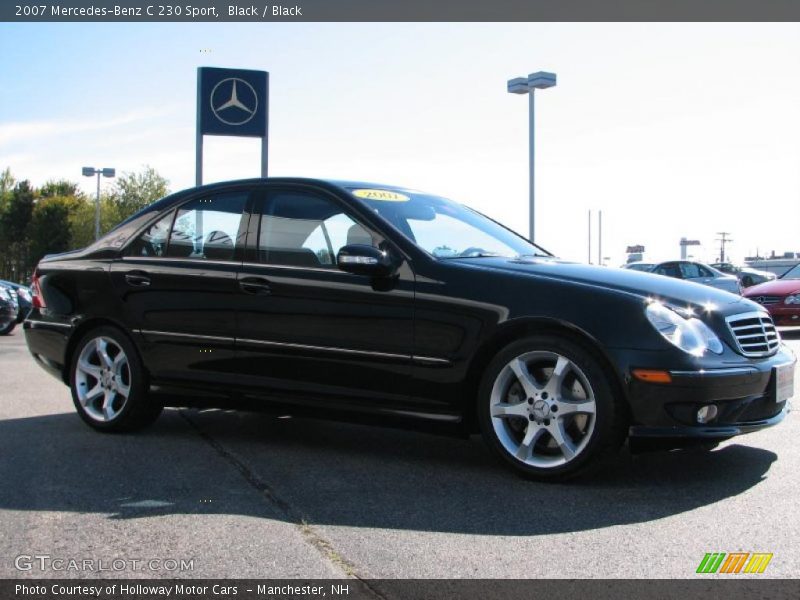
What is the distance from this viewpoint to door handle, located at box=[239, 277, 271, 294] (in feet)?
17.5

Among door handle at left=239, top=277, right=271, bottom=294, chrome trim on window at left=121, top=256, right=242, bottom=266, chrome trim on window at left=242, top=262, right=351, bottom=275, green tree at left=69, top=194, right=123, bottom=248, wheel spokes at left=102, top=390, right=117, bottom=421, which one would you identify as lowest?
wheel spokes at left=102, top=390, right=117, bottom=421

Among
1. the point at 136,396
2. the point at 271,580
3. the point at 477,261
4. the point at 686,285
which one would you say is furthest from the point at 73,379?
the point at 686,285

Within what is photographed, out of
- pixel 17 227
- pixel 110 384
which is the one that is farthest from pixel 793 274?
pixel 17 227

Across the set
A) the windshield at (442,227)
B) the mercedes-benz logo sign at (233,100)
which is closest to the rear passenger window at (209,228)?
the windshield at (442,227)

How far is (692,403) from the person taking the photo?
4297mm

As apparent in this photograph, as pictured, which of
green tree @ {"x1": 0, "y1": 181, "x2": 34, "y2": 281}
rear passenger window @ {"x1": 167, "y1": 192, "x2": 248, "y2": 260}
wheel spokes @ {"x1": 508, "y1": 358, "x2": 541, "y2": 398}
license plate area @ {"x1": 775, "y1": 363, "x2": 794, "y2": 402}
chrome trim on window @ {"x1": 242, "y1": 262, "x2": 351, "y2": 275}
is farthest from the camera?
green tree @ {"x1": 0, "y1": 181, "x2": 34, "y2": 281}

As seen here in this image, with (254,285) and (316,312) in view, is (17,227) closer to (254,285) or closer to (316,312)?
(254,285)

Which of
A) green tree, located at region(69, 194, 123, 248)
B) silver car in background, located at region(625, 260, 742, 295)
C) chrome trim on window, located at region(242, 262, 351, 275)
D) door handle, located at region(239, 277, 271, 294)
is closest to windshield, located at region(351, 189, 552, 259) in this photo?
chrome trim on window, located at region(242, 262, 351, 275)

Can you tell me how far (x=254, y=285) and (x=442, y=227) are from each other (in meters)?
1.14

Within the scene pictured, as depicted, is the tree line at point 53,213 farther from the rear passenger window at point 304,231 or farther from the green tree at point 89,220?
the rear passenger window at point 304,231

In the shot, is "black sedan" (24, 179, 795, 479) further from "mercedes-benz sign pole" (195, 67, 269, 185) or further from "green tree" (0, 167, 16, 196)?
"green tree" (0, 167, 16, 196)

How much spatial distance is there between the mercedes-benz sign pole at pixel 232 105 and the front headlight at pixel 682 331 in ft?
30.6

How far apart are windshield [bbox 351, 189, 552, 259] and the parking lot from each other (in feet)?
3.83

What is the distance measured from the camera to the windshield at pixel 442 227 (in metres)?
5.21
